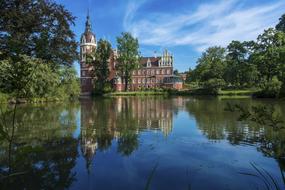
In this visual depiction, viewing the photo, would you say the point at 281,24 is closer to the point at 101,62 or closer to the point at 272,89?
the point at 272,89

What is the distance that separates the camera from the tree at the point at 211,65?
5994 cm

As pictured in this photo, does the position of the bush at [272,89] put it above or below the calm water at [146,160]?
above

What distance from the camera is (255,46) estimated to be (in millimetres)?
52688

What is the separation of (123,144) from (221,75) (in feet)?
177

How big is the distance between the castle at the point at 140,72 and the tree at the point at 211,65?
→ 9736 mm

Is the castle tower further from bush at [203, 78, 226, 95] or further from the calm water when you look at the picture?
the calm water

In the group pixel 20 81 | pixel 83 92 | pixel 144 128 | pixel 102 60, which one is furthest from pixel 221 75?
pixel 20 81

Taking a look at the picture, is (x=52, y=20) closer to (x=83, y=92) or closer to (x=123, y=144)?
(x=123, y=144)

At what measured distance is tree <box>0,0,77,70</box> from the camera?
7.56 meters

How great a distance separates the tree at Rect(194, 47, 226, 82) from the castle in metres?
9.74

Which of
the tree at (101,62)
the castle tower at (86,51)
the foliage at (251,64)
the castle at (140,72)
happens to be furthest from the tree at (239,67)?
the castle tower at (86,51)

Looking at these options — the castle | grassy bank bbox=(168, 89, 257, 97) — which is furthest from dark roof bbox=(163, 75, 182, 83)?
grassy bank bbox=(168, 89, 257, 97)

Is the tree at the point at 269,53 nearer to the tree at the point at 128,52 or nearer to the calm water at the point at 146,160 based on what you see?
the tree at the point at 128,52

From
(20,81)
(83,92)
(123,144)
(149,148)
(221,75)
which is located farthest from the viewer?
(83,92)
